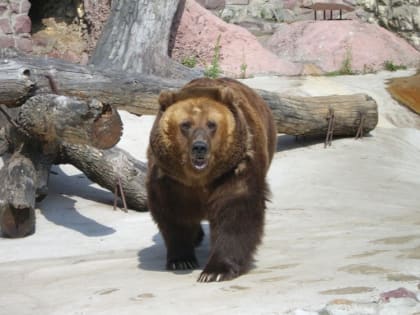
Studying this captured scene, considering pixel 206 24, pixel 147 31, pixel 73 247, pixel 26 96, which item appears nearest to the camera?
pixel 73 247

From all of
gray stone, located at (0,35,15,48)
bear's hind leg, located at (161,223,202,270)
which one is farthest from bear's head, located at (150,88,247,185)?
gray stone, located at (0,35,15,48)

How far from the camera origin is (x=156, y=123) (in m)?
5.19

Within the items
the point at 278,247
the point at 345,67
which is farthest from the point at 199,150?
the point at 345,67

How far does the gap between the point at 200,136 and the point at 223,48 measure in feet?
28.1

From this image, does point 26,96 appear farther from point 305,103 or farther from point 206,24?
point 206,24

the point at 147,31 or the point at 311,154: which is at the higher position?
the point at 147,31

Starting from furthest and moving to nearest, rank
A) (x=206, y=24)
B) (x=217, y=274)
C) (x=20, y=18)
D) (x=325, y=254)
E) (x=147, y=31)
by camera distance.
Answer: (x=206, y=24) < (x=20, y=18) < (x=147, y=31) < (x=325, y=254) < (x=217, y=274)

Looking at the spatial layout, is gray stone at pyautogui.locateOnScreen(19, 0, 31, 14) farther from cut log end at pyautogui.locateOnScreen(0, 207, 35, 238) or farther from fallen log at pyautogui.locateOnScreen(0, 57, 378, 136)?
cut log end at pyautogui.locateOnScreen(0, 207, 35, 238)

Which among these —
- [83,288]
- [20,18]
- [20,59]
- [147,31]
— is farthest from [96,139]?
[20,18]

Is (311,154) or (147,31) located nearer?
(311,154)

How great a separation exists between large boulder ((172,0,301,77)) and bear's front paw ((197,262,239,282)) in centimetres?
809

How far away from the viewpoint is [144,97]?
8602 millimetres

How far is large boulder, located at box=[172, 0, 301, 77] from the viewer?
1321cm

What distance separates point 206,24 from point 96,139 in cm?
706
